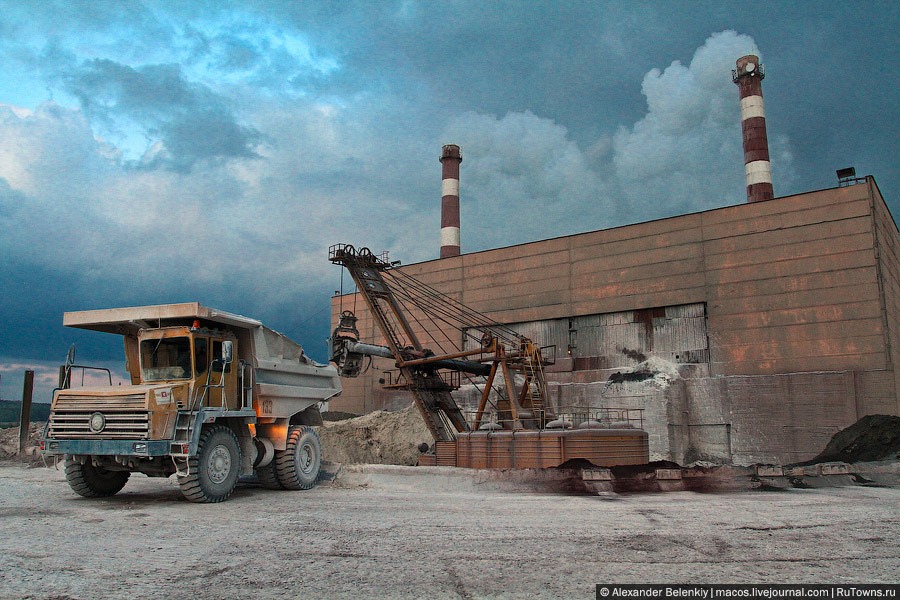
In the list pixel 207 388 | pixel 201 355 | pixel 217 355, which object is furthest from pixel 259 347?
pixel 207 388

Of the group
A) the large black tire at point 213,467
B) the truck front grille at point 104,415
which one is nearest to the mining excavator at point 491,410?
the large black tire at point 213,467

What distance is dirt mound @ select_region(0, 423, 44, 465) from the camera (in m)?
18.4

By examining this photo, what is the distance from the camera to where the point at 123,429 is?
9438 millimetres

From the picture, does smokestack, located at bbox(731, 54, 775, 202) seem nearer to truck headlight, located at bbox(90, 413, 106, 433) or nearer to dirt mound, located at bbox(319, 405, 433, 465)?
dirt mound, located at bbox(319, 405, 433, 465)

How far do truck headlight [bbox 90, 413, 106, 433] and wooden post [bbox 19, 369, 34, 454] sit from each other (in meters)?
12.3

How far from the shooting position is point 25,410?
64.2ft

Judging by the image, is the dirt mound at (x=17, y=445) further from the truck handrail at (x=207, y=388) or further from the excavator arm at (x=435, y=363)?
the truck handrail at (x=207, y=388)

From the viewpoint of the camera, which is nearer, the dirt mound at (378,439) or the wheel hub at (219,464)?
the wheel hub at (219,464)

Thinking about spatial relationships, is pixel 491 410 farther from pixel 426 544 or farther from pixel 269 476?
pixel 426 544

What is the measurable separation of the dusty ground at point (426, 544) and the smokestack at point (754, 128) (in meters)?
Answer: 27.3

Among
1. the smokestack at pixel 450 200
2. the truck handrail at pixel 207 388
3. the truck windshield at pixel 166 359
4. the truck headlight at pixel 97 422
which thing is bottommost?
the truck headlight at pixel 97 422

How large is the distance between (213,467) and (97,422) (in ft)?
5.88

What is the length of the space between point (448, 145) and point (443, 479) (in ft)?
119

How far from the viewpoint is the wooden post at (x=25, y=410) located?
1939 centimetres
